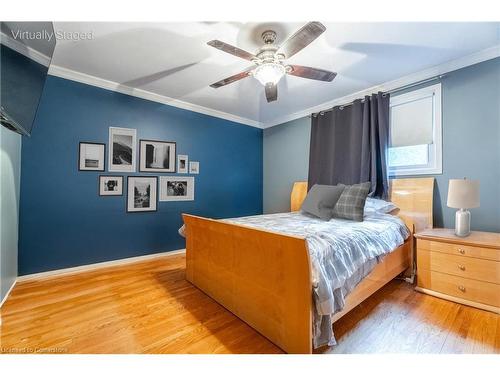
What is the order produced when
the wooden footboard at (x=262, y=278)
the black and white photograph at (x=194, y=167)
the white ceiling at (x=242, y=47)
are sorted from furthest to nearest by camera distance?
1. the black and white photograph at (x=194, y=167)
2. the white ceiling at (x=242, y=47)
3. the wooden footboard at (x=262, y=278)

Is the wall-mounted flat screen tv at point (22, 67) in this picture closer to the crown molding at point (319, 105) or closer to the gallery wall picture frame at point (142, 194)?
the crown molding at point (319, 105)

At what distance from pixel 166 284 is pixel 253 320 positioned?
3.96ft

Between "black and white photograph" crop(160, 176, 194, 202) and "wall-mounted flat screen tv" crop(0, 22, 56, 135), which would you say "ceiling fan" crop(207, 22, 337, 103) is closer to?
"wall-mounted flat screen tv" crop(0, 22, 56, 135)

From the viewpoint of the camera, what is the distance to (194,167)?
3621 millimetres

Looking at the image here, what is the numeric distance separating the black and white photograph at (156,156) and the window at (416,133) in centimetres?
308

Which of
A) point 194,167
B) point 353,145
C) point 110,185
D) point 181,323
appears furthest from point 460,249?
point 110,185

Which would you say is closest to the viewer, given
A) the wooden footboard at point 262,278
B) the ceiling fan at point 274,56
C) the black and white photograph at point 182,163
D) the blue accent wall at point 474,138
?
the wooden footboard at point 262,278

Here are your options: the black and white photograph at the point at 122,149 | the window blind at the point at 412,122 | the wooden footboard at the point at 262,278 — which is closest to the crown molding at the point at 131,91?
the black and white photograph at the point at 122,149

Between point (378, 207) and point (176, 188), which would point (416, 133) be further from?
point (176, 188)

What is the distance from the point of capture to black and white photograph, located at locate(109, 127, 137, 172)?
2885 mm

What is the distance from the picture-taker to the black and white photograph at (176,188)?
332 cm

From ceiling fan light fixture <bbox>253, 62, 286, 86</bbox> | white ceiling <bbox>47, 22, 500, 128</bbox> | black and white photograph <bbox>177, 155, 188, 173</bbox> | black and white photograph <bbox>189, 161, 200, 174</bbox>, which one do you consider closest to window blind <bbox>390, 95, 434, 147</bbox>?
white ceiling <bbox>47, 22, 500, 128</bbox>
